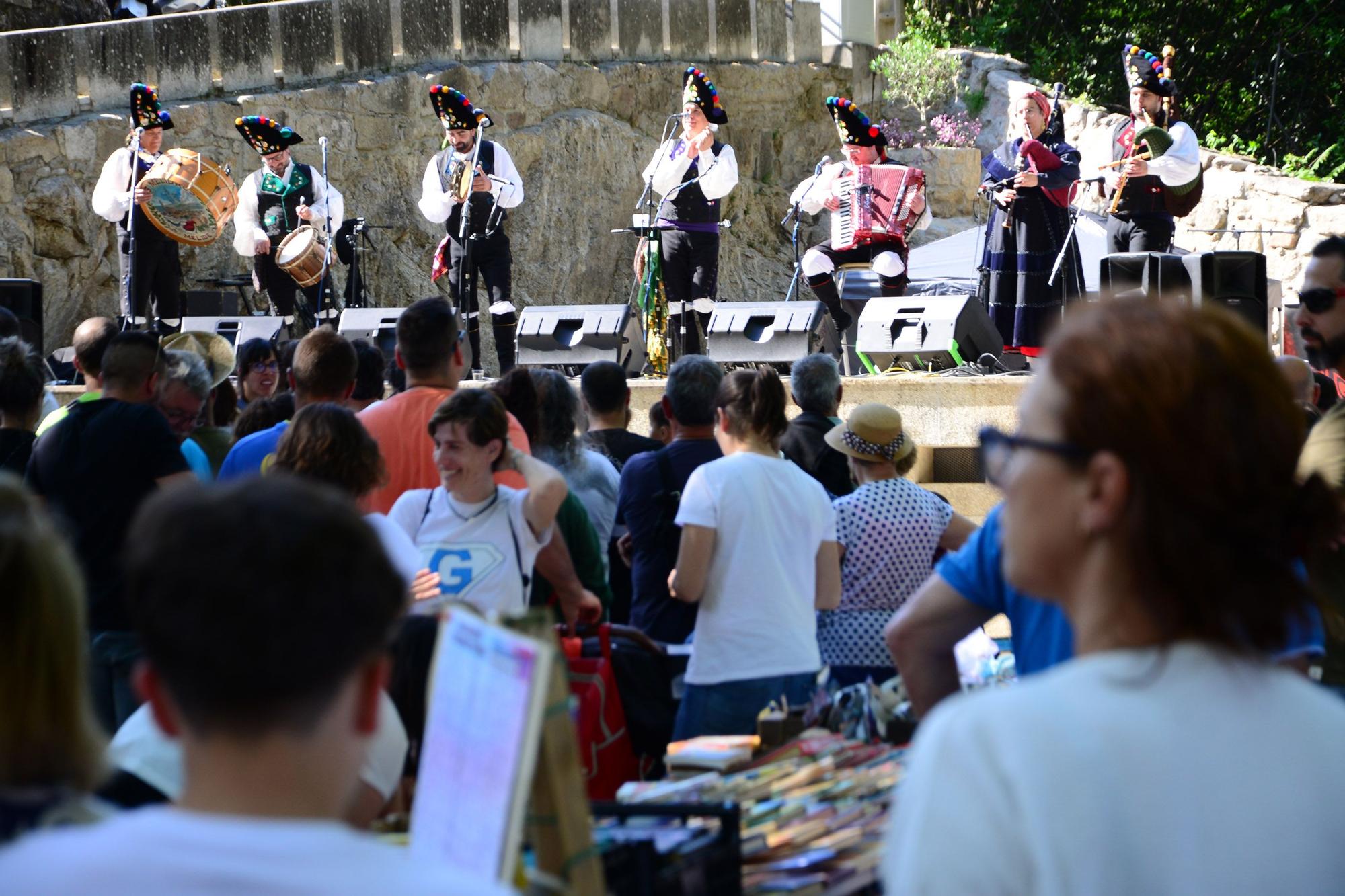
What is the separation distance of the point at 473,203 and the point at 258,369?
482 centimetres

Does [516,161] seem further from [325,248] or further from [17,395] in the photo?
[17,395]

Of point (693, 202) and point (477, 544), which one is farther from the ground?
point (693, 202)

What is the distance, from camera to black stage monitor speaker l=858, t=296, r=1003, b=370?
359 inches

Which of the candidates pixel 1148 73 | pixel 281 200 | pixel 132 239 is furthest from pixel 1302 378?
pixel 132 239

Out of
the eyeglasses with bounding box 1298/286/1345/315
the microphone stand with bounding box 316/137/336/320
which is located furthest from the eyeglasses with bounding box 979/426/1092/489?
the microphone stand with bounding box 316/137/336/320

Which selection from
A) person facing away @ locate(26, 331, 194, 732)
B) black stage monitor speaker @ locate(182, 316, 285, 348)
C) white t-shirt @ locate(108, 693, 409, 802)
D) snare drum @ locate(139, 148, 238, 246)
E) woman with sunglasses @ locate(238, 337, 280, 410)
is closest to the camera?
white t-shirt @ locate(108, 693, 409, 802)

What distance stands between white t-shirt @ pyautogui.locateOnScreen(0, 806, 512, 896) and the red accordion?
9.55 meters

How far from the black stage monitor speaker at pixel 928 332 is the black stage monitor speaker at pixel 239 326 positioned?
3891 millimetres

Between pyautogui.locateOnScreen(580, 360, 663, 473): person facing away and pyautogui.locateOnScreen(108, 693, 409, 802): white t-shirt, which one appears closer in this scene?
pyautogui.locateOnScreen(108, 693, 409, 802): white t-shirt

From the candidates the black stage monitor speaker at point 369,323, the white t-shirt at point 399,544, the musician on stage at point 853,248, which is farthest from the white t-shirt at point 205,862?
the musician on stage at point 853,248

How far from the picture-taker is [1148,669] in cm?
122

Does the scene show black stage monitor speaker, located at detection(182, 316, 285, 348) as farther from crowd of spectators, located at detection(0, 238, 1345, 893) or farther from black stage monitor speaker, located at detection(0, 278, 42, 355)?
crowd of spectators, located at detection(0, 238, 1345, 893)

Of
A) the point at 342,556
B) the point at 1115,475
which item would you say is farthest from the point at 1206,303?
the point at 342,556

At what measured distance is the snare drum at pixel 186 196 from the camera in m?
10.8
